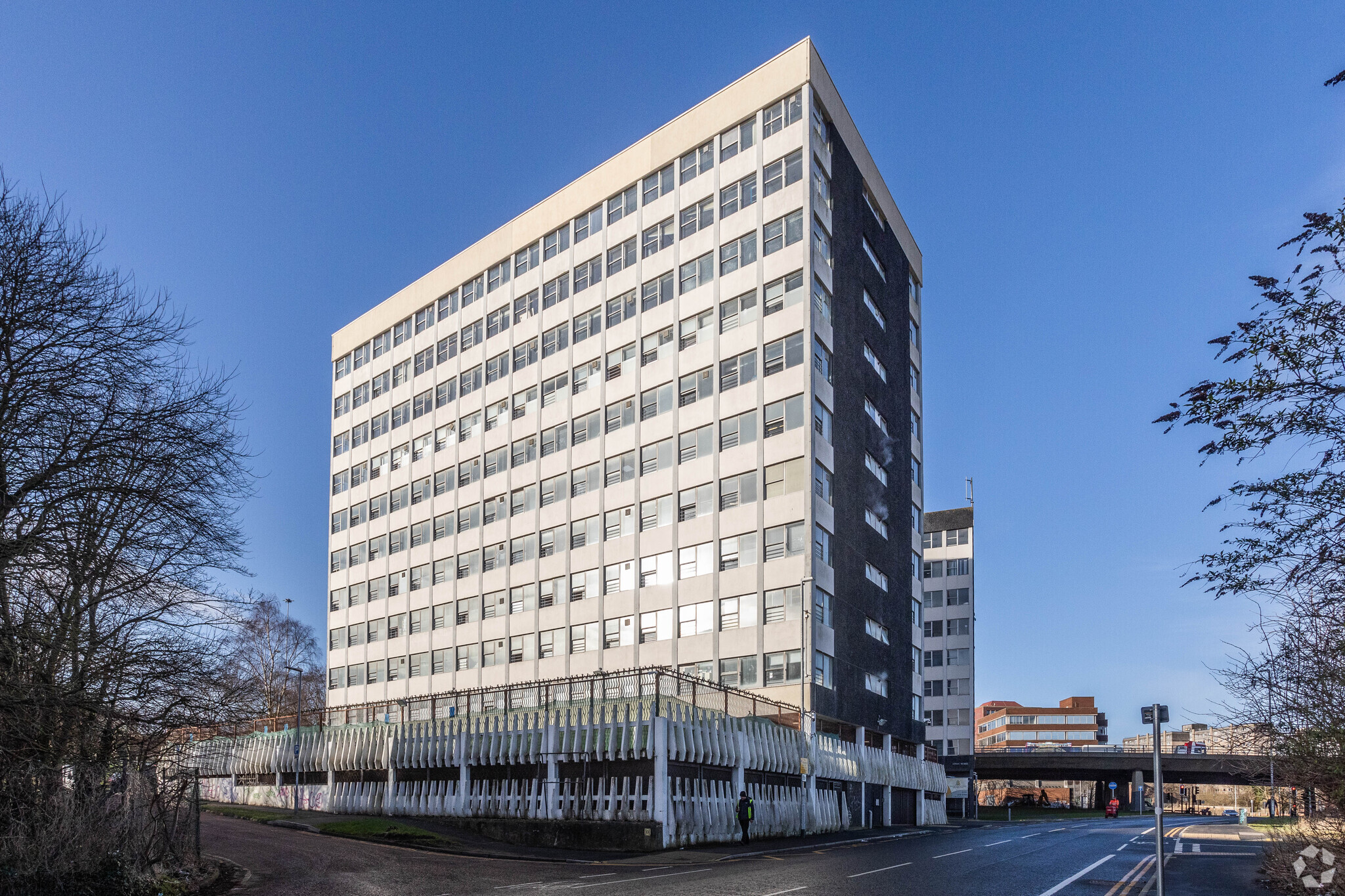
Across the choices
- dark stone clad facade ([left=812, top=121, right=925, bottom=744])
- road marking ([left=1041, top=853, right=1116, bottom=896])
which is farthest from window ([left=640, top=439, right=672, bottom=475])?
road marking ([left=1041, top=853, right=1116, bottom=896])

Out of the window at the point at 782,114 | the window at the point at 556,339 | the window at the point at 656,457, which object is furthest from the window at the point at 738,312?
the window at the point at 556,339

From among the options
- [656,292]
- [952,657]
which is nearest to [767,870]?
[656,292]

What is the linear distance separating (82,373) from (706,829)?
19.9 meters

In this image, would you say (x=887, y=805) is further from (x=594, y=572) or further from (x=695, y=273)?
(x=695, y=273)

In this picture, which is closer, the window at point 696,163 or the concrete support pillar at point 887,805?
the concrete support pillar at point 887,805

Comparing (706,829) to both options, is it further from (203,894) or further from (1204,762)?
(1204,762)

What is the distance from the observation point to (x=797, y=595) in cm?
4494

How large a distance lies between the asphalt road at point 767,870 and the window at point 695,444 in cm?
2244

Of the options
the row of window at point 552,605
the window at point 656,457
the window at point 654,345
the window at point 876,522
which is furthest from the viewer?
the window at point 876,522

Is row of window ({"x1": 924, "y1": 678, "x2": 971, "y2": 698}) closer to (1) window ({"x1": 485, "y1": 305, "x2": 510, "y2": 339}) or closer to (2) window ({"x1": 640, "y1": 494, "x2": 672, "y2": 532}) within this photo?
(2) window ({"x1": 640, "y1": 494, "x2": 672, "y2": 532})

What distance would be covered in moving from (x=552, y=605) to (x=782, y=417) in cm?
1837

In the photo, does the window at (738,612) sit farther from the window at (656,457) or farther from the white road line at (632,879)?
the white road line at (632,879)

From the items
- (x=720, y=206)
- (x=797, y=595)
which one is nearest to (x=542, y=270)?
(x=720, y=206)

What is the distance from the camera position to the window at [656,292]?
5303 centimetres
